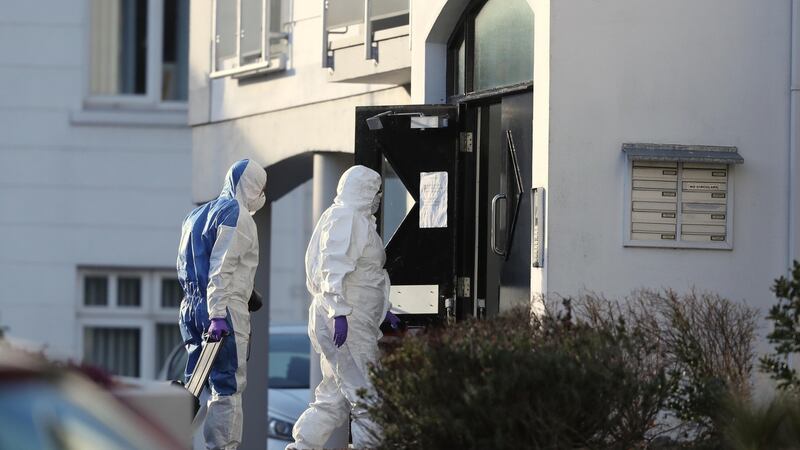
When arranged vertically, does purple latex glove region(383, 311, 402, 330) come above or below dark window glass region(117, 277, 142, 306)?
above

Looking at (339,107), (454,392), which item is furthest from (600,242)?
(339,107)

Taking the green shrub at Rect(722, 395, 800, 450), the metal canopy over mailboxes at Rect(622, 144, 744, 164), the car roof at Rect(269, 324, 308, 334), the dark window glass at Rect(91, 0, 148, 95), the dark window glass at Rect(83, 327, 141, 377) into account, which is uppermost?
the dark window glass at Rect(91, 0, 148, 95)

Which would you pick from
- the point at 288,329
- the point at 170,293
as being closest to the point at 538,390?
the point at 288,329

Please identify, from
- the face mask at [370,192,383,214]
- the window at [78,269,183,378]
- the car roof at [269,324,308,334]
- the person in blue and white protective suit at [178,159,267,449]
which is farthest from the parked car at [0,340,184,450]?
the window at [78,269,183,378]

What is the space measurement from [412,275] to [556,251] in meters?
2.03

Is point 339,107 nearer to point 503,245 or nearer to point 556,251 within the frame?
point 503,245

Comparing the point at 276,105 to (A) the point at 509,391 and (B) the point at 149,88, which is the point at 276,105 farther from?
(B) the point at 149,88

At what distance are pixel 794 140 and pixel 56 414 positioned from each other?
662 centimetres

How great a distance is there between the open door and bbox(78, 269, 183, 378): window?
12339 mm

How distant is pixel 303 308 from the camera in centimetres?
2384

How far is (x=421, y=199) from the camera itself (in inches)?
485

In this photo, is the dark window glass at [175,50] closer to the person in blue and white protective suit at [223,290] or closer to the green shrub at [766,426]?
the person in blue and white protective suit at [223,290]

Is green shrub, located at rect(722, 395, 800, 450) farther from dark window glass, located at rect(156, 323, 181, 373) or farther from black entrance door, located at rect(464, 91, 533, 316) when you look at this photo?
dark window glass, located at rect(156, 323, 181, 373)

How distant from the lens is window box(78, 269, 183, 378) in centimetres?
2430
